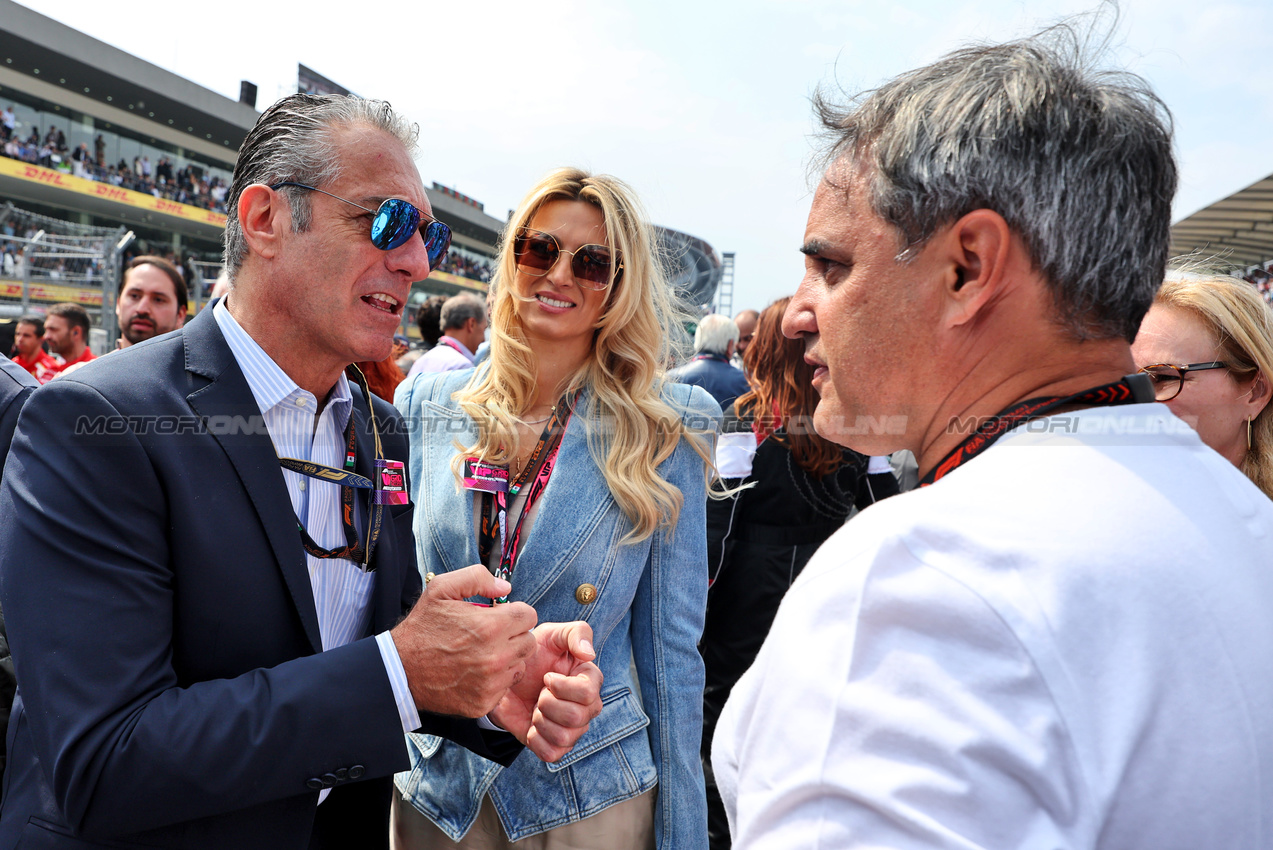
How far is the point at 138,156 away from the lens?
30500 millimetres

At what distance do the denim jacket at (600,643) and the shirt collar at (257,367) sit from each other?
0.67 meters

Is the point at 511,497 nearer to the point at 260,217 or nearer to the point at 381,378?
the point at 260,217

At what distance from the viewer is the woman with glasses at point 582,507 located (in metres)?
2.02

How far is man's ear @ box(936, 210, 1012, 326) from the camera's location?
952mm

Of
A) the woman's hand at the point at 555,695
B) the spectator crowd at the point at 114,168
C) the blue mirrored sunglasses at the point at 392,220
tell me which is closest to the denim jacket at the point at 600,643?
the woman's hand at the point at 555,695

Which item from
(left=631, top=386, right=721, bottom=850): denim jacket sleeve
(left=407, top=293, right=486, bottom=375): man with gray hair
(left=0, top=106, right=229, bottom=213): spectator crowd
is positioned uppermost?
(left=0, top=106, right=229, bottom=213): spectator crowd

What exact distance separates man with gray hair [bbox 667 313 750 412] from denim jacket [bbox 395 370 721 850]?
13.6 ft

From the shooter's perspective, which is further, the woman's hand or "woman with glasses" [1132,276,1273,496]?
"woman with glasses" [1132,276,1273,496]

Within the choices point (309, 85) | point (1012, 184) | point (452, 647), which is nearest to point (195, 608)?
point (452, 647)

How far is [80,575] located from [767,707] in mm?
1135

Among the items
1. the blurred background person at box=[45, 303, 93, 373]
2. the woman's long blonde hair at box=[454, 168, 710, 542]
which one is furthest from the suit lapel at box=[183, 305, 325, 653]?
the blurred background person at box=[45, 303, 93, 373]

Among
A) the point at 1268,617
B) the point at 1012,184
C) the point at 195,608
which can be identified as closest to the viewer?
the point at 1268,617

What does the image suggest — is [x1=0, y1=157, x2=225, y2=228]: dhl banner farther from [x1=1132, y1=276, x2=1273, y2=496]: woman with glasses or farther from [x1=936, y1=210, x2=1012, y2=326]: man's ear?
[x1=936, y1=210, x2=1012, y2=326]: man's ear

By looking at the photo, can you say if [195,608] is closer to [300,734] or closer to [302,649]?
[302,649]
